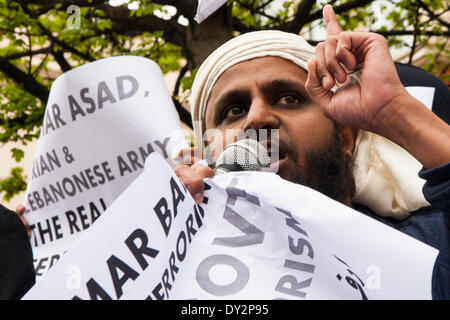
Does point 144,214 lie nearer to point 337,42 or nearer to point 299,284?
point 299,284

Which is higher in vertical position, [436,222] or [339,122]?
[339,122]

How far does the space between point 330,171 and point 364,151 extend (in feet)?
1.16

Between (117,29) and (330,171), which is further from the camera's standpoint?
(117,29)

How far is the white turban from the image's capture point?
2436 mm

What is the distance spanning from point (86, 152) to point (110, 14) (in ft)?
12.2

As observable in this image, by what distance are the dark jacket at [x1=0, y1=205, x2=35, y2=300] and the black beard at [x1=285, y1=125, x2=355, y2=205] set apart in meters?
1.27

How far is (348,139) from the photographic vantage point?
279 centimetres

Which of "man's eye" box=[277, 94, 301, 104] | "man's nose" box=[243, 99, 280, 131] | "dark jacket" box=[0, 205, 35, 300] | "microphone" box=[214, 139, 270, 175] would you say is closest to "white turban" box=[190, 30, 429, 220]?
"man's eye" box=[277, 94, 301, 104]

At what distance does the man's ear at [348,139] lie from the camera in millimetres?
2729

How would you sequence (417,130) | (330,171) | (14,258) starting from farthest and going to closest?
(330,171)
(14,258)
(417,130)

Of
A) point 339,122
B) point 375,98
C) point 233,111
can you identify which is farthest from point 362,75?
point 233,111

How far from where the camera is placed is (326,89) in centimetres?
180

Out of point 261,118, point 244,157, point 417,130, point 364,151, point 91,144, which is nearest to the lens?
point 417,130

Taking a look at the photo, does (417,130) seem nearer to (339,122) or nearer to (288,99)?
(339,122)
